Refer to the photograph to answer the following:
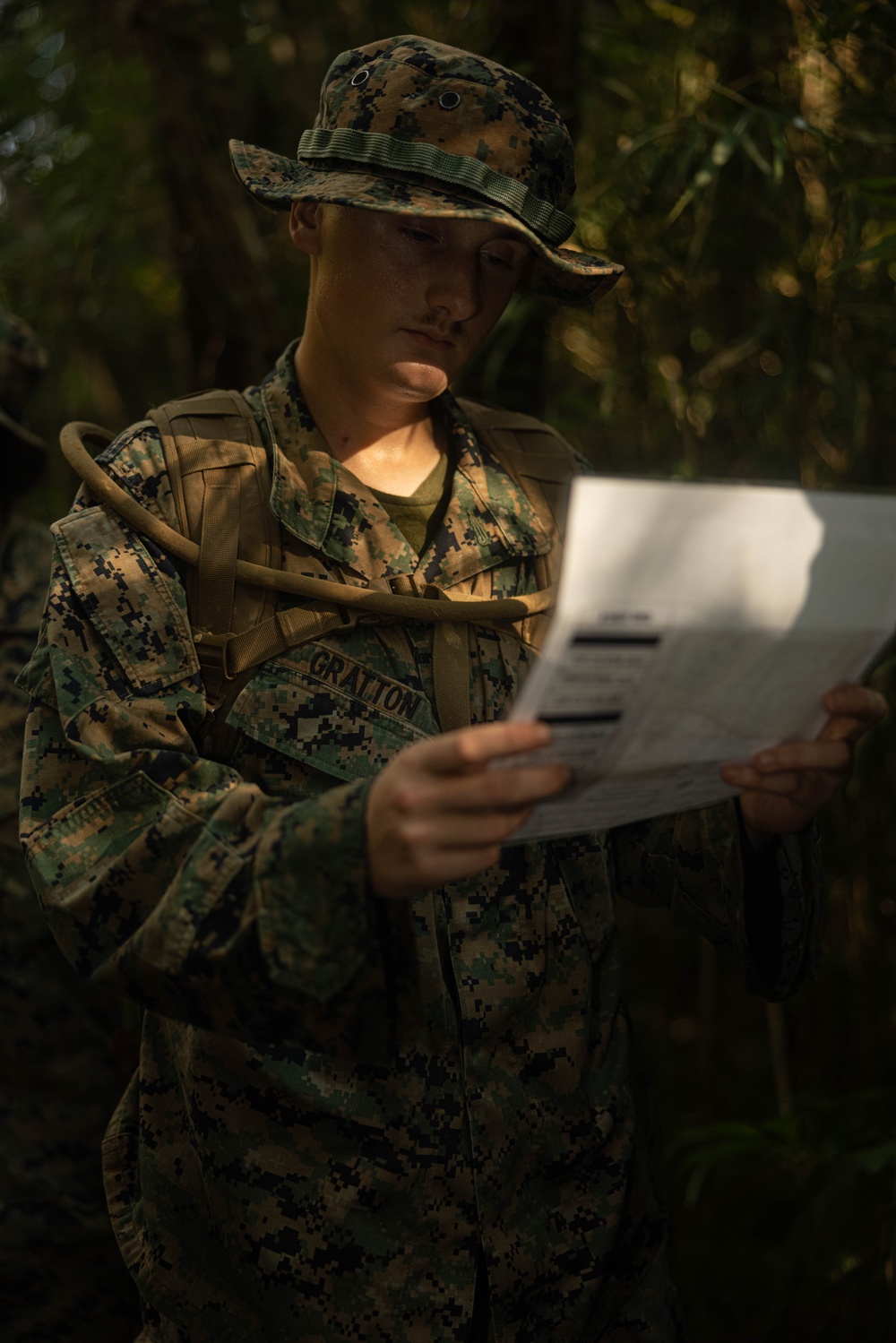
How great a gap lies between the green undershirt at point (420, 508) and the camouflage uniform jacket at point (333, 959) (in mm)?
43

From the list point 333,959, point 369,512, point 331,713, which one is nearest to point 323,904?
point 333,959

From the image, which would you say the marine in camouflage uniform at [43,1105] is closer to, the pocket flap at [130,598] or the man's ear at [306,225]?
the pocket flap at [130,598]

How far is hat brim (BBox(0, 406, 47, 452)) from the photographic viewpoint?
2244mm

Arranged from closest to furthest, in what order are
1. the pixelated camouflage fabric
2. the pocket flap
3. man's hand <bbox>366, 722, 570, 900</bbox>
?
man's hand <bbox>366, 722, 570, 900</bbox>, the pocket flap, the pixelated camouflage fabric

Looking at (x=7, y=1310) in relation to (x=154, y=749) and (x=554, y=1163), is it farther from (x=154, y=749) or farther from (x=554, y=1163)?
(x=154, y=749)

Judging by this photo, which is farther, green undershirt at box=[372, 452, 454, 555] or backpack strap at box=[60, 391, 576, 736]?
green undershirt at box=[372, 452, 454, 555]

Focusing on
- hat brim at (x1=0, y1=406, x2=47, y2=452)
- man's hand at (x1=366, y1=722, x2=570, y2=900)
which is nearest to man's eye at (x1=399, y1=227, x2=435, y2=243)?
man's hand at (x1=366, y1=722, x2=570, y2=900)

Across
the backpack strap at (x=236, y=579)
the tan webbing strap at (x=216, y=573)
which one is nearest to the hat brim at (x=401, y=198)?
the backpack strap at (x=236, y=579)

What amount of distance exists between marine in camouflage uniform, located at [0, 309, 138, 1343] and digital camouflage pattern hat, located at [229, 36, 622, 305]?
114cm

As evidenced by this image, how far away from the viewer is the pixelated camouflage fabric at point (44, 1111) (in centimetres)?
185

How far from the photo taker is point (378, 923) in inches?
36.0

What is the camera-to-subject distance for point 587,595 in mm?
767

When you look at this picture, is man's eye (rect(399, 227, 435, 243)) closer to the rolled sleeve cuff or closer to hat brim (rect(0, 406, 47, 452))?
the rolled sleeve cuff

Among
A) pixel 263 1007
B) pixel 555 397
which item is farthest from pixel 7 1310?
pixel 555 397
